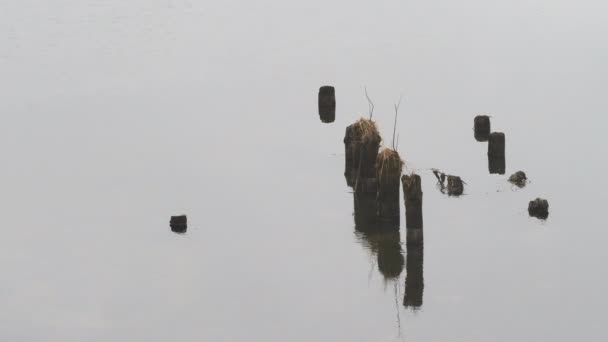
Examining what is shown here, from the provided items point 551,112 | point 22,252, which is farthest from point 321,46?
point 22,252

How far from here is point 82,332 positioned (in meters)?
23.2

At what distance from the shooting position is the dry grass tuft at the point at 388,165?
86.0ft

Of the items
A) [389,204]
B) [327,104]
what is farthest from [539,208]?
[327,104]

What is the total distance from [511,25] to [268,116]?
20.6m

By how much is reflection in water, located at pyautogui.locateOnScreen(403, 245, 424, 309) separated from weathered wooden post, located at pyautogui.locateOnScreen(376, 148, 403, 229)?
1.36 meters

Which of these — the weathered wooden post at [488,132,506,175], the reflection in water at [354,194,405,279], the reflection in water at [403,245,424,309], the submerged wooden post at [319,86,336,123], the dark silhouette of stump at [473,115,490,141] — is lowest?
the reflection in water at [403,245,424,309]

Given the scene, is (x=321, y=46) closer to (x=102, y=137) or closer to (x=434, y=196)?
(x=102, y=137)

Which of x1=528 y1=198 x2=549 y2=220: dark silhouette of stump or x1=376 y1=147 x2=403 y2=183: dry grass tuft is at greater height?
x1=376 y1=147 x2=403 y2=183: dry grass tuft

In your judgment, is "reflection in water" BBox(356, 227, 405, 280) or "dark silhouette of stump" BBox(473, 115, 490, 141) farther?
"dark silhouette of stump" BBox(473, 115, 490, 141)

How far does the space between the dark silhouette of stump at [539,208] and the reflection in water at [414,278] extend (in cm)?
354

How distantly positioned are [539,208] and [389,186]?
3.75 meters

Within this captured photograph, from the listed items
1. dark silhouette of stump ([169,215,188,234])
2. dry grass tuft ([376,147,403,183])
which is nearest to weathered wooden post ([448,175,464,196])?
dry grass tuft ([376,147,403,183])

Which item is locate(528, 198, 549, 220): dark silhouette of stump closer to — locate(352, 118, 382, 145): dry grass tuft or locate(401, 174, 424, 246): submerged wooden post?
locate(401, 174, 424, 246): submerged wooden post

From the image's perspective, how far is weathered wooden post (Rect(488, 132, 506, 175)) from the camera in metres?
32.2
